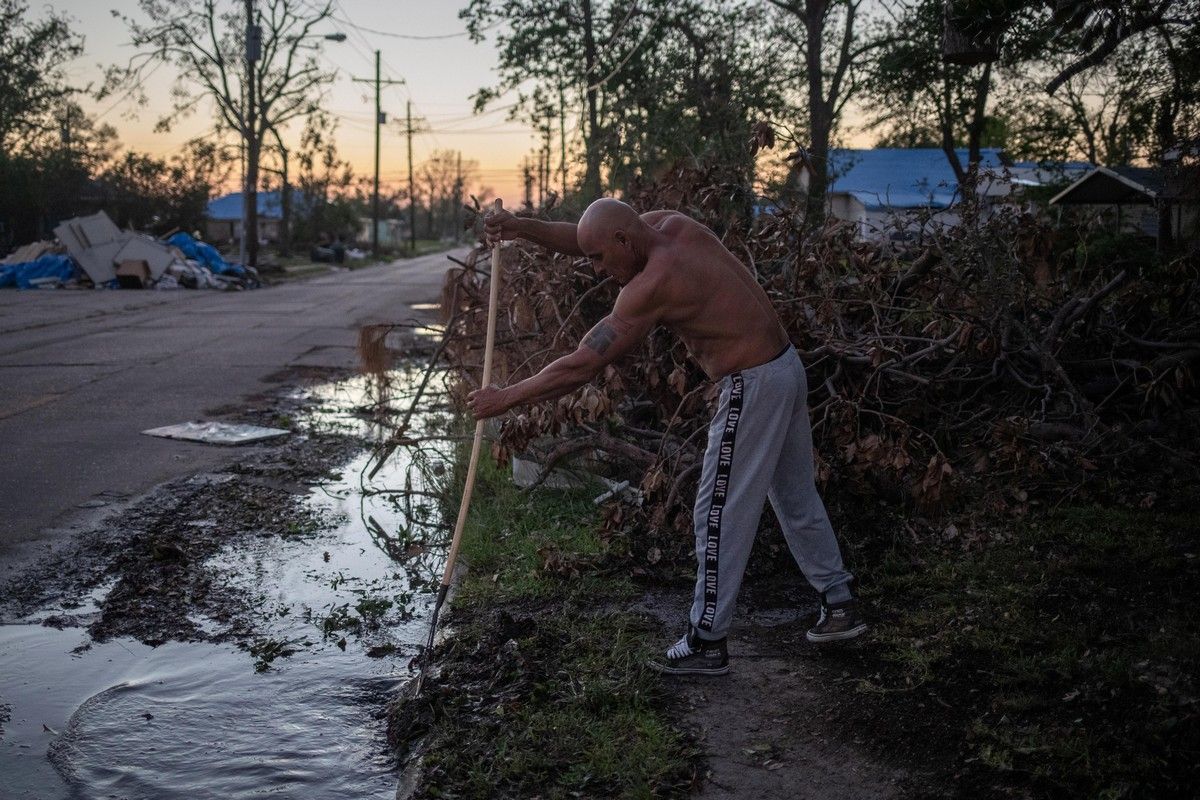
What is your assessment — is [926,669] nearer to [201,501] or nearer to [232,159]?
[201,501]

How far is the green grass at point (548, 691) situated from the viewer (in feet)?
12.0

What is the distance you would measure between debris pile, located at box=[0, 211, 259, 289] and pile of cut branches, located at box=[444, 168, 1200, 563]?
26.1 metres

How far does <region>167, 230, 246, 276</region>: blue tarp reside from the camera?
34594 millimetres

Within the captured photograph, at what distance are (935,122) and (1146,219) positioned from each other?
13.5 m

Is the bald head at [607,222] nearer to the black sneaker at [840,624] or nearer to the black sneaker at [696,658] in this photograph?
the black sneaker at [696,658]

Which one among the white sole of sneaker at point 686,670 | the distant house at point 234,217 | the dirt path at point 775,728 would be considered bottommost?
the dirt path at point 775,728

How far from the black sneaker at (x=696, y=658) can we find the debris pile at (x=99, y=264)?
2871cm

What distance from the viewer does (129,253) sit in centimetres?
3042

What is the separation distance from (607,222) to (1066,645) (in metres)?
2.43

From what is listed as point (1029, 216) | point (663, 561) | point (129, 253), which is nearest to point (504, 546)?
point (663, 561)

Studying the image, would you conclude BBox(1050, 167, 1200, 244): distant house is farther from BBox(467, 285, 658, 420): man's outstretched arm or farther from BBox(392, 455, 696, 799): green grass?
BBox(467, 285, 658, 420): man's outstretched arm

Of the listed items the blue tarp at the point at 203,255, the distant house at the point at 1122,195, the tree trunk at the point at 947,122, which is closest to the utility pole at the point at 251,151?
the blue tarp at the point at 203,255

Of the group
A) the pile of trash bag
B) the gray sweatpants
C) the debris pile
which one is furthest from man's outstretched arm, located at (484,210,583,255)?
the pile of trash bag

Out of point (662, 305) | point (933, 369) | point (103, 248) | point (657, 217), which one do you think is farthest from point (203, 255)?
point (662, 305)
